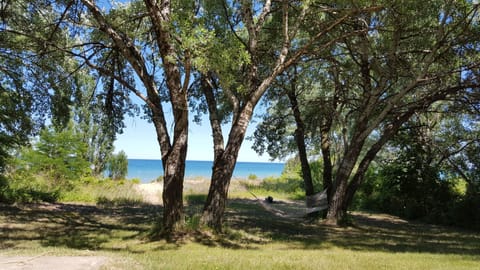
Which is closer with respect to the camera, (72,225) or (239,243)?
(239,243)

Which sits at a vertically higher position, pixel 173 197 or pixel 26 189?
pixel 26 189

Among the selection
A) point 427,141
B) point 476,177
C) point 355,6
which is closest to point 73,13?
point 355,6

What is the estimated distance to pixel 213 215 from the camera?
800cm

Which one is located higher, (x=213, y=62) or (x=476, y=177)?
(x=213, y=62)

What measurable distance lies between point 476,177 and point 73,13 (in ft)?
44.7

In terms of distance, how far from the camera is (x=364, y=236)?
9.02 metres

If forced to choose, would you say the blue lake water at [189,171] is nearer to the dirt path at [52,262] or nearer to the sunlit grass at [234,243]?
the sunlit grass at [234,243]

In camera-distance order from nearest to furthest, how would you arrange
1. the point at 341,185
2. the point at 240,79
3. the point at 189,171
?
1. the point at 240,79
2. the point at 341,185
3. the point at 189,171

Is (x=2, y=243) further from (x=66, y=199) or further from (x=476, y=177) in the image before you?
(x=476, y=177)

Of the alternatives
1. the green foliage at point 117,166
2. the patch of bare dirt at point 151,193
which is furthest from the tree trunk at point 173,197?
the green foliage at point 117,166

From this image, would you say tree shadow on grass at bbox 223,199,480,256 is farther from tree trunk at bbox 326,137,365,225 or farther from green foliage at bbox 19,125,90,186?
green foliage at bbox 19,125,90,186

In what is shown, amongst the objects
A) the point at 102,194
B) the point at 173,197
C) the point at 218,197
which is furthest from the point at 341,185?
the point at 102,194

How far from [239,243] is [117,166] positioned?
65.9 ft

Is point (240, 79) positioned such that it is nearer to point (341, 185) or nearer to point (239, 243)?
point (239, 243)
